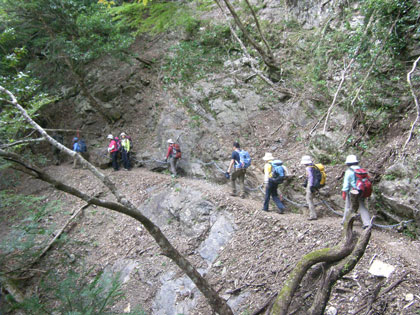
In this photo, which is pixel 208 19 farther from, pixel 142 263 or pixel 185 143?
pixel 142 263

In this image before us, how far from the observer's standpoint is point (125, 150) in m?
13.9

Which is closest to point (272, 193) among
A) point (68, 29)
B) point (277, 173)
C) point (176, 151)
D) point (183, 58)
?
point (277, 173)

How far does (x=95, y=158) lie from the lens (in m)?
15.7

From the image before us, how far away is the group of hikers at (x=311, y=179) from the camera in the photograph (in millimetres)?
6305

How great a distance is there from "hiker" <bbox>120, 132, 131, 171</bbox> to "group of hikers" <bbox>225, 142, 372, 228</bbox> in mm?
6269

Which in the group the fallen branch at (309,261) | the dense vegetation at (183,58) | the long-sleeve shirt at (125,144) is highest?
the dense vegetation at (183,58)

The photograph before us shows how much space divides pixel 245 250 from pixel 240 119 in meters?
7.03

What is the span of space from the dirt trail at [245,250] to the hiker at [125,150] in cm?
198

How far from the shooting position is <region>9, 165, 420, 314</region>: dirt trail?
17.5ft

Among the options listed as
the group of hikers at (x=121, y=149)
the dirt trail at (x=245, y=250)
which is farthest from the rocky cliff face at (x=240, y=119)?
the dirt trail at (x=245, y=250)

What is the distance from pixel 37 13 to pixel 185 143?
398 inches

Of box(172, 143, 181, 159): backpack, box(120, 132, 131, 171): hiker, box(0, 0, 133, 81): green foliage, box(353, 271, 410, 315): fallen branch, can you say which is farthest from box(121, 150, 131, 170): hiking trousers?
box(353, 271, 410, 315): fallen branch

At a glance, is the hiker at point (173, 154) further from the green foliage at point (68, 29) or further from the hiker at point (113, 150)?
the green foliage at point (68, 29)

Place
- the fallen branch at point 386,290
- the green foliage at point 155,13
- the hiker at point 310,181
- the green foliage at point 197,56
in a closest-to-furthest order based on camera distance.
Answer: the fallen branch at point 386,290, the hiker at point 310,181, the green foliage at point 155,13, the green foliage at point 197,56
